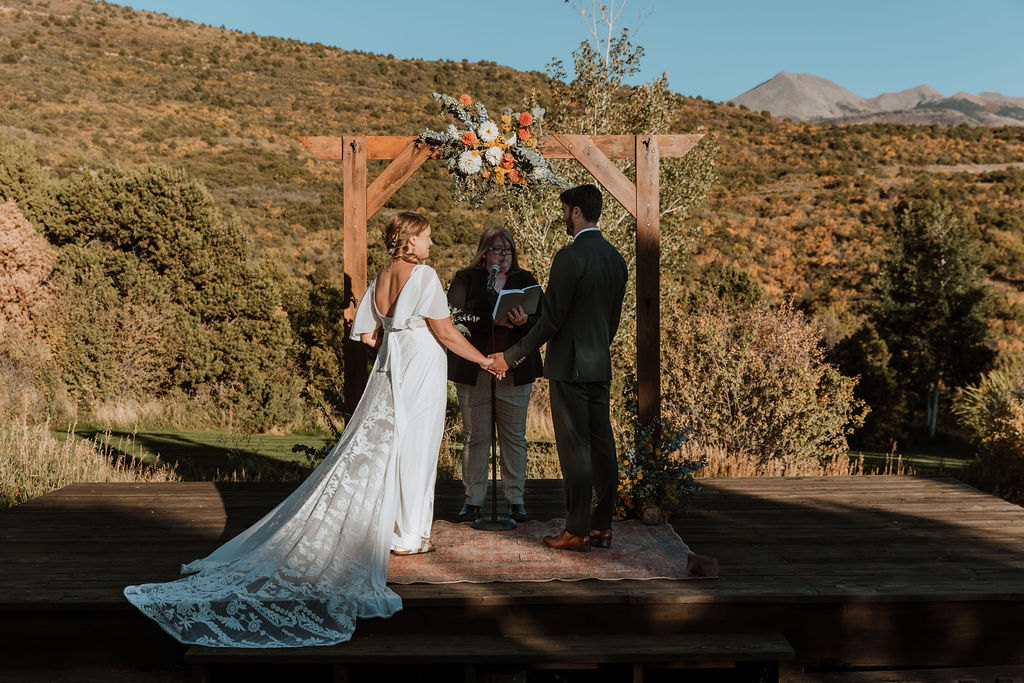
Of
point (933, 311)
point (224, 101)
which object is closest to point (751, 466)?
point (933, 311)

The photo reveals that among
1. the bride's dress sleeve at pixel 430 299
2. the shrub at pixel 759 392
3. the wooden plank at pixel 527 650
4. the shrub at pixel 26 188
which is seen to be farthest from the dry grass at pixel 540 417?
the shrub at pixel 26 188

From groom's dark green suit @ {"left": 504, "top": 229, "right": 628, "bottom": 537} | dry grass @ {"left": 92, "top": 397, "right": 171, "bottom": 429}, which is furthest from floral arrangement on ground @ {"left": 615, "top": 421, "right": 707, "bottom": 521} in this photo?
dry grass @ {"left": 92, "top": 397, "right": 171, "bottom": 429}

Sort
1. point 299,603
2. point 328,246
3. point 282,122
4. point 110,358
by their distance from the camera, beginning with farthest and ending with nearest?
point 282,122 → point 328,246 → point 110,358 → point 299,603

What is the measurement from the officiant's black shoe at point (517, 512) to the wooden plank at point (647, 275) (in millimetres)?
985

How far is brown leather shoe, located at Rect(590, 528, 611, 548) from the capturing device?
4309 mm

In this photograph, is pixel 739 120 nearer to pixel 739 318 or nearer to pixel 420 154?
pixel 739 318

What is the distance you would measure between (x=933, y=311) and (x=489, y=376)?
1379cm

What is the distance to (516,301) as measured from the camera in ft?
15.1

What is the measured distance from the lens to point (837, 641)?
3723mm

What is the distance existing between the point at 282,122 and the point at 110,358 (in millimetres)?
20136

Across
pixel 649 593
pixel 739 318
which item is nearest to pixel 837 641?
pixel 649 593

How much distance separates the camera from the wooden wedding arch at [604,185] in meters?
5.43

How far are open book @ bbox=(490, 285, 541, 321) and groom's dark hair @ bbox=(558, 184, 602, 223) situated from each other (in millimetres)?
658

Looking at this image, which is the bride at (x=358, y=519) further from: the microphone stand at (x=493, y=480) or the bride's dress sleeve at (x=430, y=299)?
the microphone stand at (x=493, y=480)
